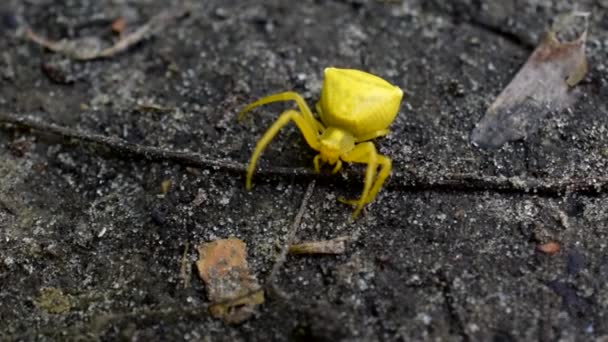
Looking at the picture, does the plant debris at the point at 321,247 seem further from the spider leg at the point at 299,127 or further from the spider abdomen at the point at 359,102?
the spider abdomen at the point at 359,102

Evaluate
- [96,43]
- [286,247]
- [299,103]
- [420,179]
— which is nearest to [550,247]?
[420,179]

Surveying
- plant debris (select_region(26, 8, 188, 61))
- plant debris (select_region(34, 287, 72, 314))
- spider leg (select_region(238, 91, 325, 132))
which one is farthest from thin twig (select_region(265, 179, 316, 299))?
plant debris (select_region(26, 8, 188, 61))

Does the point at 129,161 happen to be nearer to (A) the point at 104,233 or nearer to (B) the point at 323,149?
(A) the point at 104,233

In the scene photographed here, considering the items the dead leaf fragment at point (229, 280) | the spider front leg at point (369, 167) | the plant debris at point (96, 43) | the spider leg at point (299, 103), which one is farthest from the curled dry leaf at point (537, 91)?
the plant debris at point (96, 43)

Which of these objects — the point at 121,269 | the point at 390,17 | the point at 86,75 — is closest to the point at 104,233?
the point at 121,269

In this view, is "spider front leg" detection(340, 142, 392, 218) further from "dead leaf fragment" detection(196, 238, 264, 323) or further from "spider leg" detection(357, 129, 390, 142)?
"dead leaf fragment" detection(196, 238, 264, 323)

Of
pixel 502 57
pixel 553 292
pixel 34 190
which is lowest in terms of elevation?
pixel 34 190

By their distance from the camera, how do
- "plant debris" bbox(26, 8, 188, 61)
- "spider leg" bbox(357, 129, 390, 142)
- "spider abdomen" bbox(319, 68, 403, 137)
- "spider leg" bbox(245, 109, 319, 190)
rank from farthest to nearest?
"plant debris" bbox(26, 8, 188, 61)
"spider leg" bbox(357, 129, 390, 142)
"spider abdomen" bbox(319, 68, 403, 137)
"spider leg" bbox(245, 109, 319, 190)

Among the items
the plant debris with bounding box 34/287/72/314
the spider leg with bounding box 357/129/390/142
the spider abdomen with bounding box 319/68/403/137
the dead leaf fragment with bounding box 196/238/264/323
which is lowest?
the plant debris with bounding box 34/287/72/314
